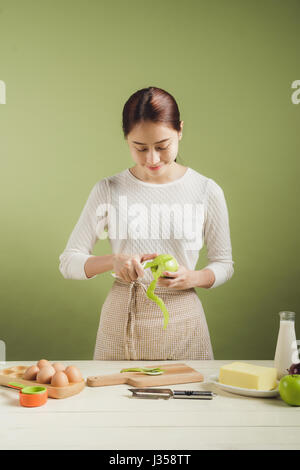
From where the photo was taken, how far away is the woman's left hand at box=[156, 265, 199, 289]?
1.78 m

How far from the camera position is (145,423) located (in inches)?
43.9

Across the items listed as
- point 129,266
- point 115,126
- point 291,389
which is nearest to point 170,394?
point 291,389

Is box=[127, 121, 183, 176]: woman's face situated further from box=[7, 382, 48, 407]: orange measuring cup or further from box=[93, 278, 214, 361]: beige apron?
box=[7, 382, 48, 407]: orange measuring cup

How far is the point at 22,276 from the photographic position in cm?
258

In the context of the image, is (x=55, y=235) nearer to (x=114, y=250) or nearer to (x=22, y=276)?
(x=22, y=276)

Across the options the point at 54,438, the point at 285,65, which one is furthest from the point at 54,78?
the point at 54,438

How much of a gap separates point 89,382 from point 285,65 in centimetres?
203

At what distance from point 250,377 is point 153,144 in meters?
1.08

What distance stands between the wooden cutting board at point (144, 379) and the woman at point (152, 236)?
441 mm

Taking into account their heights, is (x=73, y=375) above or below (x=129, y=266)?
below

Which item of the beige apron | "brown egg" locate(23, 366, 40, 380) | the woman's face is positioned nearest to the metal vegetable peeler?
"brown egg" locate(23, 366, 40, 380)

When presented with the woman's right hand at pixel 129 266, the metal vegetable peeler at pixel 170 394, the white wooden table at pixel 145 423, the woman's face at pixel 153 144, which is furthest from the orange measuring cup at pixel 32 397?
the woman's face at pixel 153 144

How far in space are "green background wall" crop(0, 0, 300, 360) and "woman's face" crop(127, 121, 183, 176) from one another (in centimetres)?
53

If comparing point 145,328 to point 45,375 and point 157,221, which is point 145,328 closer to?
point 157,221
